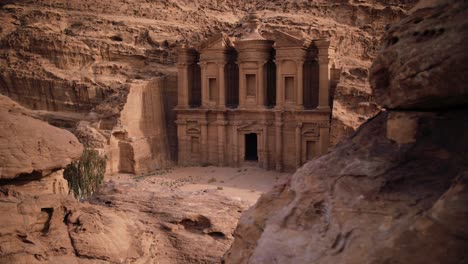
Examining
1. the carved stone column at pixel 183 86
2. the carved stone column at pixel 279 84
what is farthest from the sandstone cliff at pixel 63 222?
the carved stone column at pixel 183 86

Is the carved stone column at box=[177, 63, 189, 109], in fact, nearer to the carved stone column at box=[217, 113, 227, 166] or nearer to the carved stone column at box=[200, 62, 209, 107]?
the carved stone column at box=[200, 62, 209, 107]

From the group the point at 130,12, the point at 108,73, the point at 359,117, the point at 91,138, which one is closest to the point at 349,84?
the point at 359,117

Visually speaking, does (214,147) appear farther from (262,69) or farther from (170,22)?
(170,22)

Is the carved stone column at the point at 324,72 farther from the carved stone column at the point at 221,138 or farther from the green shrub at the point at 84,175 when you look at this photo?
the green shrub at the point at 84,175

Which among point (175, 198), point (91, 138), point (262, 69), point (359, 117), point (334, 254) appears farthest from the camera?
point (262, 69)

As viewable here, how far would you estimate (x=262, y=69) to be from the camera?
1168 inches

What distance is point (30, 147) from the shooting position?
9.72m

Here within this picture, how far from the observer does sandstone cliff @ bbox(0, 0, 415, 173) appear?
30875mm

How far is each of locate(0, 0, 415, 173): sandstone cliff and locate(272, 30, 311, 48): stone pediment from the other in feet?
10.3

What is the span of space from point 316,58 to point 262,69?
3.41 m

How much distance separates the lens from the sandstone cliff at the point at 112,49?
30.9 meters

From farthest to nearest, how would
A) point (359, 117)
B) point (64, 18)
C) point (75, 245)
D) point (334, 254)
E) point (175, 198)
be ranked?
1. point (64, 18)
2. point (359, 117)
3. point (175, 198)
4. point (75, 245)
5. point (334, 254)

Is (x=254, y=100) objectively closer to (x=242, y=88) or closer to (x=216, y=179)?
(x=242, y=88)

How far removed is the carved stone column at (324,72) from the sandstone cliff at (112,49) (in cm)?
141
